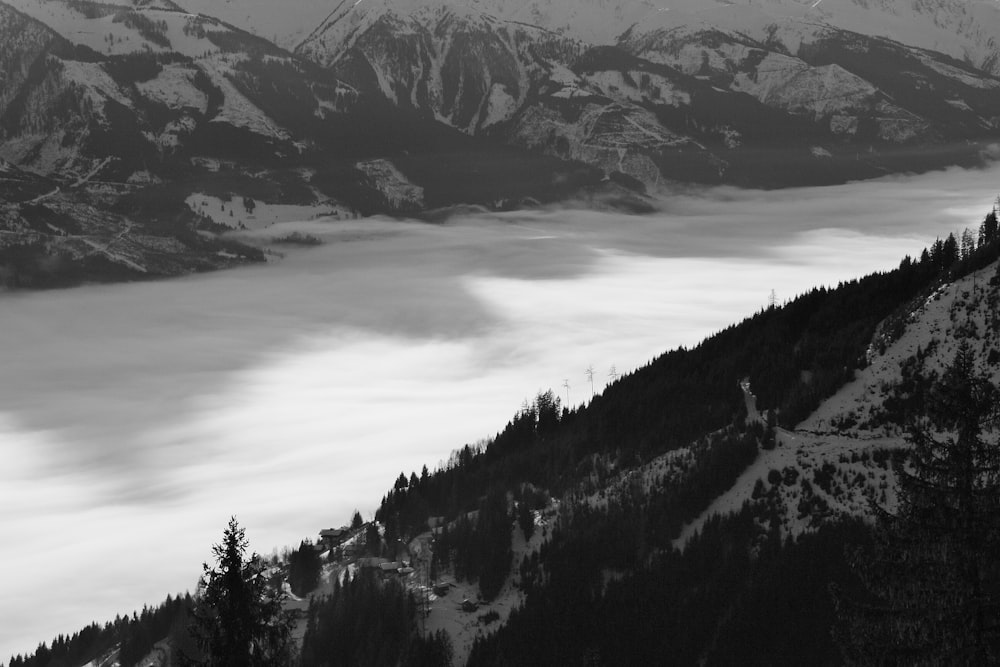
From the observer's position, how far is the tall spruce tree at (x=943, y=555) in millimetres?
35688

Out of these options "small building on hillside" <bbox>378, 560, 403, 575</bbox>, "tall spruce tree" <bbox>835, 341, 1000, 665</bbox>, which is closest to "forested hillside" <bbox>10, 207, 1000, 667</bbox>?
"small building on hillside" <bbox>378, 560, 403, 575</bbox>

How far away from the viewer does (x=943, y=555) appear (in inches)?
1416

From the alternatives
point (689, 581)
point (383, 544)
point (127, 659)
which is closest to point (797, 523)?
point (689, 581)

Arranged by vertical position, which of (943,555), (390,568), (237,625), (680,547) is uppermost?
(943,555)

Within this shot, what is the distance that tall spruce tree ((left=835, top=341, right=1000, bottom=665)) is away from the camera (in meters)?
35.7

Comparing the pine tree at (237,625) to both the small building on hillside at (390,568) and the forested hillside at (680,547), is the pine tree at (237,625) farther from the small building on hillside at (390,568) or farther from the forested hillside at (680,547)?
the small building on hillside at (390,568)

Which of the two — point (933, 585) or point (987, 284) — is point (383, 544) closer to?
point (987, 284)

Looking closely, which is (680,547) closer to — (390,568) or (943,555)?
(390,568)

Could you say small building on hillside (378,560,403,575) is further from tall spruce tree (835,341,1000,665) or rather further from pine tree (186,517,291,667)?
tall spruce tree (835,341,1000,665)

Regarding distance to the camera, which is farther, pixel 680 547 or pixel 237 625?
pixel 680 547

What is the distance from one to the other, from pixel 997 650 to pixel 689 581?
11538cm

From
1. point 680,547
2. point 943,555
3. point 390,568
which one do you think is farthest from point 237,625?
point 390,568

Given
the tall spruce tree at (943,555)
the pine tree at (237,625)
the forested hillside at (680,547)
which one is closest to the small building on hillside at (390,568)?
the forested hillside at (680,547)

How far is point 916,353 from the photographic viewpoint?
164 meters
